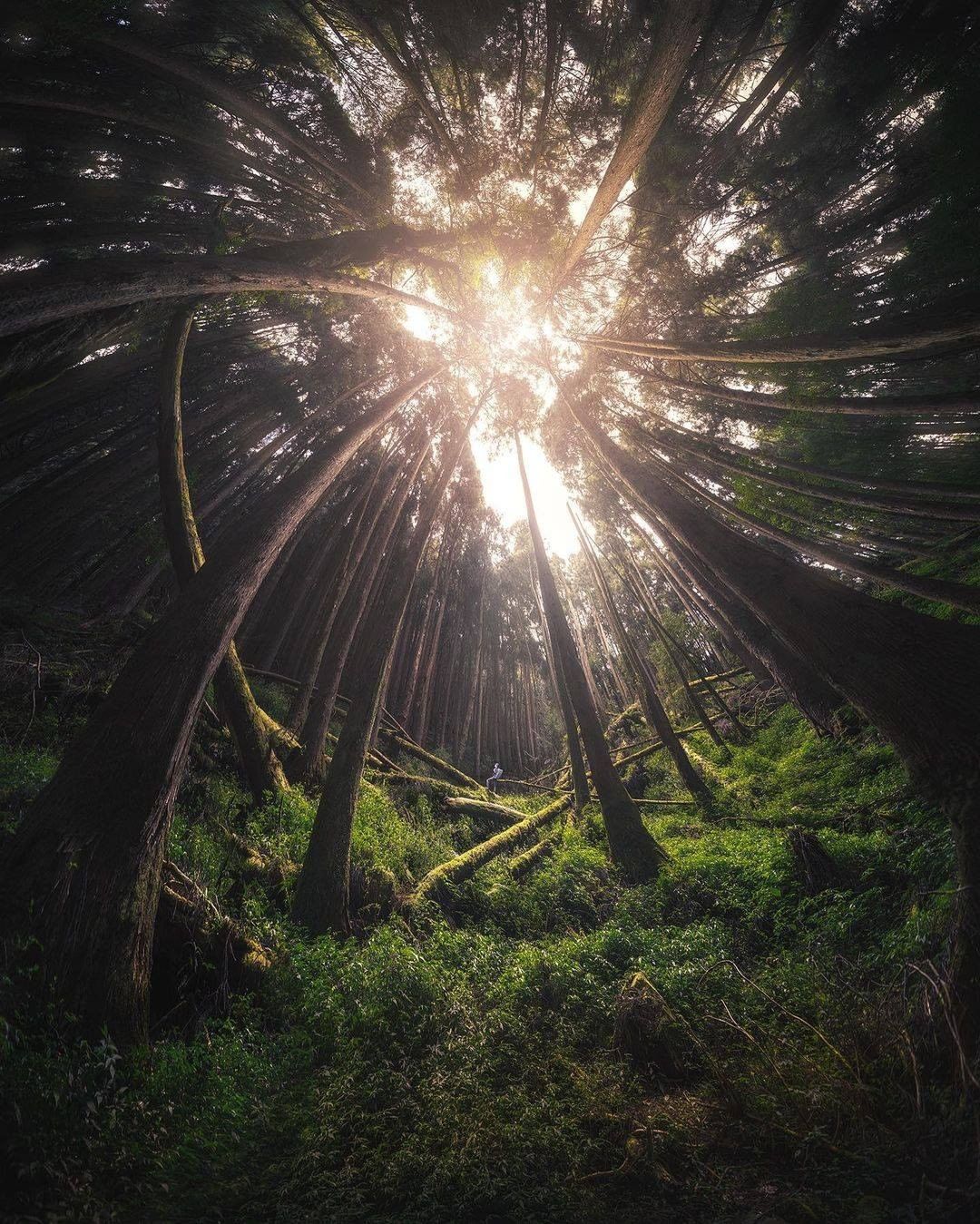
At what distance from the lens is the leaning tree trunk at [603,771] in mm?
6211

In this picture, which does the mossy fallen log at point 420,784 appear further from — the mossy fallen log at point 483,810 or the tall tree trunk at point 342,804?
the tall tree trunk at point 342,804

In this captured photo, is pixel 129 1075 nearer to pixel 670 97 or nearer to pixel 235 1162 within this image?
A: pixel 235 1162

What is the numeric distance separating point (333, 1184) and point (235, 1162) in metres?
0.47

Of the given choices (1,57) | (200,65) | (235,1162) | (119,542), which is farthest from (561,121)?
(119,542)

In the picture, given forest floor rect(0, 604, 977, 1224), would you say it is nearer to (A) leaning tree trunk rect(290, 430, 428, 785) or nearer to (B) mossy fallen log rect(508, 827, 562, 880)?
(A) leaning tree trunk rect(290, 430, 428, 785)

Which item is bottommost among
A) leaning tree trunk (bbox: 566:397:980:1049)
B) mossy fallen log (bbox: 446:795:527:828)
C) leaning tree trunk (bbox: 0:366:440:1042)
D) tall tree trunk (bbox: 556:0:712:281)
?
mossy fallen log (bbox: 446:795:527:828)

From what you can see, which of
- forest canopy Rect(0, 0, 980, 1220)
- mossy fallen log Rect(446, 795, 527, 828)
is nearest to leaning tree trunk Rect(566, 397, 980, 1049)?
forest canopy Rect(0, 0, 980, 1220)

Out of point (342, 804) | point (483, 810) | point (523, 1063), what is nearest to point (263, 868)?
point (342, 804)

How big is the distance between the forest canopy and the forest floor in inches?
1.2

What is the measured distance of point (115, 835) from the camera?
250 cm

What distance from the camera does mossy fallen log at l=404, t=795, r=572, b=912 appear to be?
17.4 feet

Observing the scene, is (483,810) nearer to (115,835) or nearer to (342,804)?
Result: (342,804)

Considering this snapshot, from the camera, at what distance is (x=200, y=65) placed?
4289 mm

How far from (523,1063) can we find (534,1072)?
3.9 inches
